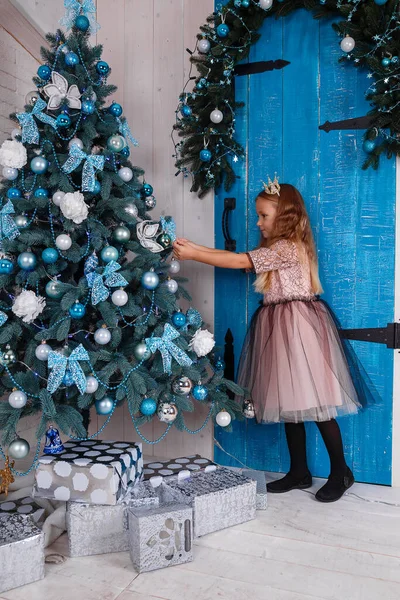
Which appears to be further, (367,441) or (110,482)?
(367,441)

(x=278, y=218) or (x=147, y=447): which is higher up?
(x=278, y=218)

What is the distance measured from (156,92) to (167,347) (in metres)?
1.44

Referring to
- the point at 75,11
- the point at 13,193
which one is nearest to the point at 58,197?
the point at 13,193

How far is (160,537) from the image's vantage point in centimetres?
169

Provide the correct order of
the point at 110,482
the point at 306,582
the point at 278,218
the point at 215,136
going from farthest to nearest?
1. the point at 215,136
2. the point at 278,218
3. the point at 110,482
4. the point at 306,582

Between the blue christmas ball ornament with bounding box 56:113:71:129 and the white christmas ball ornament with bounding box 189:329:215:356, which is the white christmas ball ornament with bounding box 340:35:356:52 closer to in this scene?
the blue christmas ball ornament with bounding box 56:113:71:129

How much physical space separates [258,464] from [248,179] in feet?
4.38

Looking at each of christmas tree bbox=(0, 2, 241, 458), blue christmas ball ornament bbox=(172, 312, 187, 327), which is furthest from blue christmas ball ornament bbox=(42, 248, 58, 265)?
blue christmas ball ornament bbox=(172, 312, 187, 327)

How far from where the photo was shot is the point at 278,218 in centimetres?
233

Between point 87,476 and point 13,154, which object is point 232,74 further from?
point 87,476

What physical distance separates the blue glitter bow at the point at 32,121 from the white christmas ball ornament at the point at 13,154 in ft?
0.15

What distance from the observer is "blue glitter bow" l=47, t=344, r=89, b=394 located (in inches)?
74.9

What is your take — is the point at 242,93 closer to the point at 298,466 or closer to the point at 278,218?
the point at 278,218

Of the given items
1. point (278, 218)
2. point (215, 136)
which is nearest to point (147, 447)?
point (278, 218)
